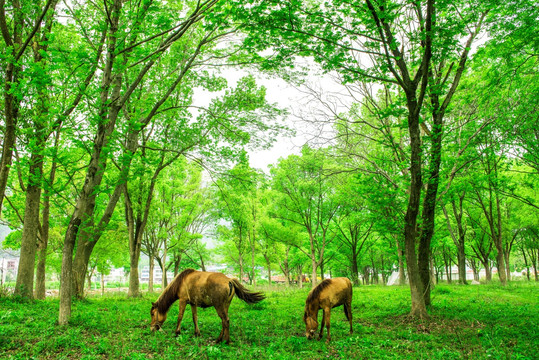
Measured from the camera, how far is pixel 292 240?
30594 millimetres

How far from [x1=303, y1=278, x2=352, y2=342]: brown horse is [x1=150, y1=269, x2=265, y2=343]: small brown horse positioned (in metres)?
1.34

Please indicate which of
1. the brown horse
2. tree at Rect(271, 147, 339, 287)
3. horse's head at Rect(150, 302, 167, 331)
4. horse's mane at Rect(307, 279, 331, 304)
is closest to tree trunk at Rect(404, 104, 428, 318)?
the brown horse

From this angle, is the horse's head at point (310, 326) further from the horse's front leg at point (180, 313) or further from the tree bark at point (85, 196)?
the tree bark at point (85, 196)

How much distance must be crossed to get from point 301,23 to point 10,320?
10.3 metres

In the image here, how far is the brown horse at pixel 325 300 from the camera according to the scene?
823 cm

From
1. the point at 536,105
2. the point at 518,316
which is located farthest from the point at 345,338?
the point at 536,105

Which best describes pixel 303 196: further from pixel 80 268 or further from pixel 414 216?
pixel 80 268

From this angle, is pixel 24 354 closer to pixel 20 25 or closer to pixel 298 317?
pixel 298 317

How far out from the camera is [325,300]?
334 inches

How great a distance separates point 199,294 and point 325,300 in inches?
130

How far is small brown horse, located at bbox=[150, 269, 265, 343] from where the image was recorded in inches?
312

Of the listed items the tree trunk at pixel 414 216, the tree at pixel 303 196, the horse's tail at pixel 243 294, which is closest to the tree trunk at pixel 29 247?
the horse's tail at pixel 243 294

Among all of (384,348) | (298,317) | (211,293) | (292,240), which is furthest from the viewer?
(292,240)

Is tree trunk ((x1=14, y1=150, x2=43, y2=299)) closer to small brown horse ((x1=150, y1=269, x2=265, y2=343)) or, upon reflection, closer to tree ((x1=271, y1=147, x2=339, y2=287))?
small brown horse ((x1=150, y1=269, x2=265, y2=343))
